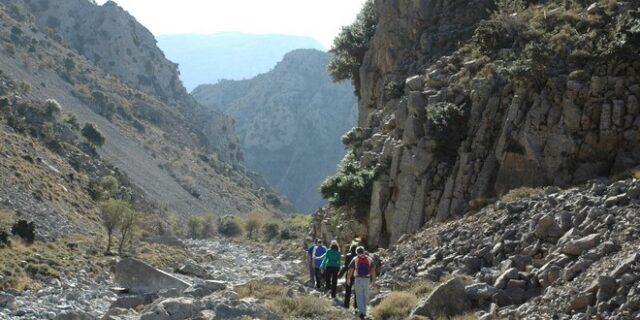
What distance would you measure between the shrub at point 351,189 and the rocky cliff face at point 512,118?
929 mm

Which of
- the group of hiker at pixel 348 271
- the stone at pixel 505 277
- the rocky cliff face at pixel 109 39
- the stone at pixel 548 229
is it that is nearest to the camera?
the stone at pixel 505 277

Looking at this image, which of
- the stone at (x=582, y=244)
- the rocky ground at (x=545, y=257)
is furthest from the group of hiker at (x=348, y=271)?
the stone at (x=582, y=244)

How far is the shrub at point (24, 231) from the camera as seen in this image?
42.6m

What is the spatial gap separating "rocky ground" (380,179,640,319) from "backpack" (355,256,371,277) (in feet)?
6.80

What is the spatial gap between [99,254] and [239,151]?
427ft

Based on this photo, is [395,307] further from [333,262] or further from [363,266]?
[333,262]

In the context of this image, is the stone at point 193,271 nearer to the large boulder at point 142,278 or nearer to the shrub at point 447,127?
the large boulder at point 142,278

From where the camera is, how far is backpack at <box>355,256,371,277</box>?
53.8ft

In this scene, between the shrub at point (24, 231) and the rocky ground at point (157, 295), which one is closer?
the rocky ground at point (157, 295)

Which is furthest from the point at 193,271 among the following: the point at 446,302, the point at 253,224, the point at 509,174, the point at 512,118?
the point at 253,224

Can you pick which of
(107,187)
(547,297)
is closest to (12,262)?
(547,297)

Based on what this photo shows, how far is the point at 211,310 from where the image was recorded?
15.2 meters

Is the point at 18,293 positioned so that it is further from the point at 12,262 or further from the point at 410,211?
the point at 410,211

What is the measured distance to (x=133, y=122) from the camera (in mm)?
122812
